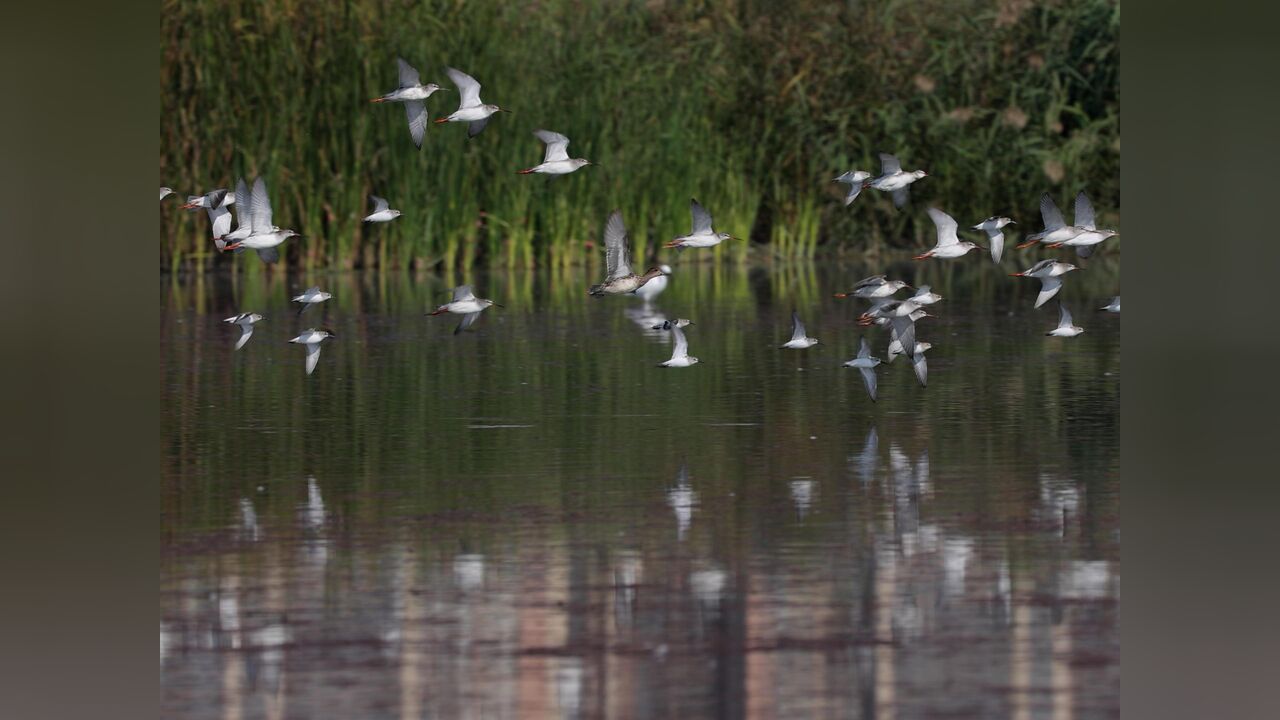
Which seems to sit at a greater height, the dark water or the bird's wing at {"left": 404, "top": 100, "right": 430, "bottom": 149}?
the bird's wing at {"left": 404, "top": 100, "right": 430, "bottom": 149}

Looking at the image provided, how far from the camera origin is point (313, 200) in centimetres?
1995

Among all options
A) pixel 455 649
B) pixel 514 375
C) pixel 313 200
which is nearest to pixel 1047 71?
pixel 313 200

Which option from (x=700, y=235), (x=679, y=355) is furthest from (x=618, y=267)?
(x=679, y=355)

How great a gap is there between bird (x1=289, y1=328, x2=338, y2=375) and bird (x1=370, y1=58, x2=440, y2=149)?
1.10 m

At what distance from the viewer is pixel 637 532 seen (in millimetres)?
7742

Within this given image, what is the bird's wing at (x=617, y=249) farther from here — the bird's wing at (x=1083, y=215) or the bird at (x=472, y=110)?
the bird's wing at (x=1083, y=215)

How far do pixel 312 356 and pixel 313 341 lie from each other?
0.30m

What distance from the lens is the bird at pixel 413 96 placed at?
40.3ft

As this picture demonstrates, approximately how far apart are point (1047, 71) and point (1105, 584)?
1737cm

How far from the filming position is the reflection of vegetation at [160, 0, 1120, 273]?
66.1ft

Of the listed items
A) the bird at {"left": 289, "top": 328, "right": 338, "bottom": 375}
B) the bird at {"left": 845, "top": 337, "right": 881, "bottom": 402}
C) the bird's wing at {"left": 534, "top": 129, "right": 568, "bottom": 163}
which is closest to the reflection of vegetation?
the bird's wing at {"left": 534, "top": 129, "right": 568, "bottom": 163}

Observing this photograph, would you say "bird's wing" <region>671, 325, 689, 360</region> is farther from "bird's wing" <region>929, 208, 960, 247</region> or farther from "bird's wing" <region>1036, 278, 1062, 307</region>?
"bird's wing" <region>1036, 278, 1062, 307</region>

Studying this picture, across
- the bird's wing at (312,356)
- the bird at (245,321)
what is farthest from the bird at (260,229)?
the bird's wing at (312,356)

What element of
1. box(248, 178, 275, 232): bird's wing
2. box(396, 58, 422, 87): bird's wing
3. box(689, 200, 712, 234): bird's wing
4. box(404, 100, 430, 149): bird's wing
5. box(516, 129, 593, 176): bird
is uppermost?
box(396, 58, 422, 87): bird's wing
